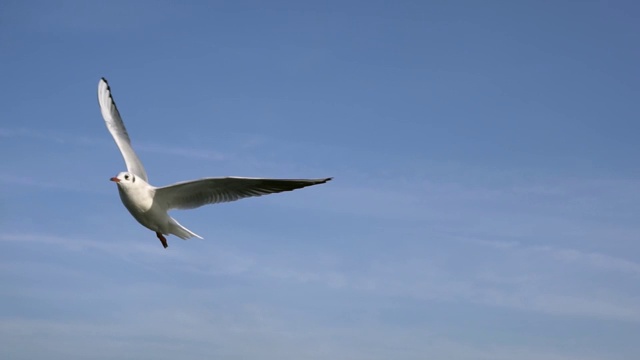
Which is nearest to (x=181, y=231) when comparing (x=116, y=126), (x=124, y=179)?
(x=124, y=179)

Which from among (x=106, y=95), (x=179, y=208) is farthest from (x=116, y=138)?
(x=179, y=208)

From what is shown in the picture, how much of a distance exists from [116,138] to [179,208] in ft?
9.32

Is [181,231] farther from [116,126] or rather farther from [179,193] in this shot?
[116,126]

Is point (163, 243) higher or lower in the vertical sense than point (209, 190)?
lower

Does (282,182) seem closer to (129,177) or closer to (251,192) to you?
(251,192)

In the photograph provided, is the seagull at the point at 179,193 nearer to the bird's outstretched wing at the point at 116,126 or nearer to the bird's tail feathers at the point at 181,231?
the bird's tail feathers at the point at 181,231

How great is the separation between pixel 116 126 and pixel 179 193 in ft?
11.7

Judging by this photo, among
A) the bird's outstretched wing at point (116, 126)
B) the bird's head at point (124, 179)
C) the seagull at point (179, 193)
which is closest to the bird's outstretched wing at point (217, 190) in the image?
the seagull at point (179, 193)

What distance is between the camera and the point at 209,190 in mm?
10602

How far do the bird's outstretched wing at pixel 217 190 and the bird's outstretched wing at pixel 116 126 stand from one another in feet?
6.06

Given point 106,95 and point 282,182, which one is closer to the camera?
point 282,182

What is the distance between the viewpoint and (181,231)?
10.7 m

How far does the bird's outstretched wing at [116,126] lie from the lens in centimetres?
1244

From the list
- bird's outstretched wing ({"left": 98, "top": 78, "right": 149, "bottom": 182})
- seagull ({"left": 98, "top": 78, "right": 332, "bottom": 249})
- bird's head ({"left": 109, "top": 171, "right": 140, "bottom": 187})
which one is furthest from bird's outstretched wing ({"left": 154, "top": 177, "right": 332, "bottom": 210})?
bird's outstretched wing ({"left": 98, "top": 78, "right": 149, "bottom": 182})
